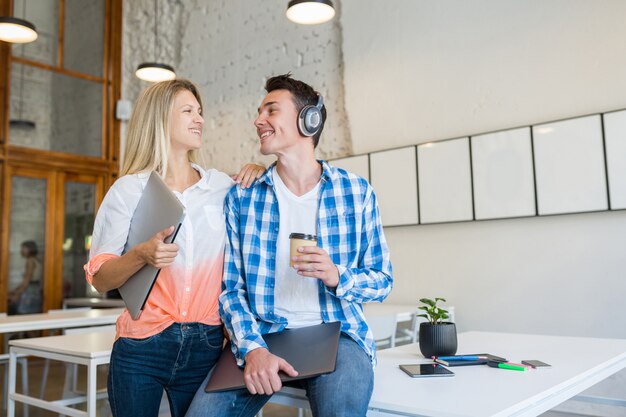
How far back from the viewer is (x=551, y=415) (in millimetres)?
3432

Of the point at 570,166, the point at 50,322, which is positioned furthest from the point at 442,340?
the point at 570,166

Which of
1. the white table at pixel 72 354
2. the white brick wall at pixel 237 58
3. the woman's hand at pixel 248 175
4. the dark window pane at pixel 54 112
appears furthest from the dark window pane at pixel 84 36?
the woman's hand at pixel 248 175

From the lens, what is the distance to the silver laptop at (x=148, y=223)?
1359 mm

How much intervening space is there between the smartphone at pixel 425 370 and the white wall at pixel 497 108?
260 centimetres

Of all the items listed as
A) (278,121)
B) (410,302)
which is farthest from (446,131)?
(278,121)

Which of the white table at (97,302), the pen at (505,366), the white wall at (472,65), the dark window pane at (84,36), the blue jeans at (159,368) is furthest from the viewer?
the dark window pane at (84,36)

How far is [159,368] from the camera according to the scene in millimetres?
1468

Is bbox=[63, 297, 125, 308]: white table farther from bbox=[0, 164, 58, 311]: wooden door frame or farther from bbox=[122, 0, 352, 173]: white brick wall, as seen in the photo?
bbox=[122, 0, 352, 173]: white brick wall

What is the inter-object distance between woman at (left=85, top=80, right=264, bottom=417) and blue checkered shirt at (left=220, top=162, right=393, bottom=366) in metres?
0.06

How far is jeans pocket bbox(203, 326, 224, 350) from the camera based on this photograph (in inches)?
59.6

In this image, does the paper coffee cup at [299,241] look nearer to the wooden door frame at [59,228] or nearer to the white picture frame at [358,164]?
the white picture frame at [358,164]

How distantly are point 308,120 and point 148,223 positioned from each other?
0.58 m

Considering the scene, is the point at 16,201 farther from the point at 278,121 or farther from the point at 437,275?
the point at 278,121

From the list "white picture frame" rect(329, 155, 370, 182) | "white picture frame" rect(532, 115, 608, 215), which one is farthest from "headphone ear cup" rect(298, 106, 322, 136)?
"white picture frame" rect(329, 155, 370, 182)
